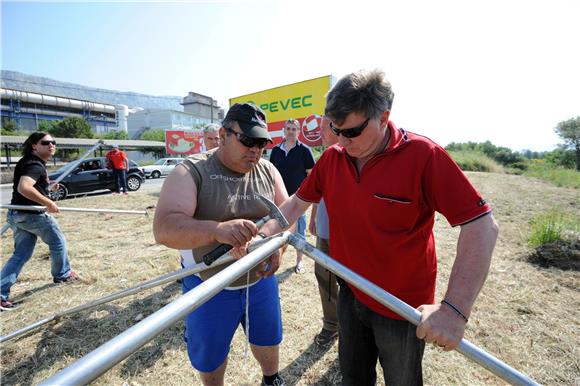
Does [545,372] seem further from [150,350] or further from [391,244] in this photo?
[150,350]

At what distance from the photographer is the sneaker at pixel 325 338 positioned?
3.13 metres

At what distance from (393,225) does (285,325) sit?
8.23 ft

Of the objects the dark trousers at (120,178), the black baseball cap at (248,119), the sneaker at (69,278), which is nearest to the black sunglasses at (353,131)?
the black baseball cap at (248,119)

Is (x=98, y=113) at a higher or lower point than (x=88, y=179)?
higher

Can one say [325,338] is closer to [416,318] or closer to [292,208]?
[292,208]

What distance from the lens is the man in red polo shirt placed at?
1.27 meters

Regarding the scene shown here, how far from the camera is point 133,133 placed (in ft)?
260

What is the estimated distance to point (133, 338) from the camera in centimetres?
82

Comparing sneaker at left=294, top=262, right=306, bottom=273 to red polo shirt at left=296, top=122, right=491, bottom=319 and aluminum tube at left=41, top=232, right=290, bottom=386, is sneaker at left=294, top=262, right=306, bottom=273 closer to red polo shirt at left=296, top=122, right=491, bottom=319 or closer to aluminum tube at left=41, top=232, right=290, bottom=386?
red polo shirt at left=296, top=122, right=491, bottom=319

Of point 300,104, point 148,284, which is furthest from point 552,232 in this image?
point 300,104

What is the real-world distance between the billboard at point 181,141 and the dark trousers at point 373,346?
24740mm

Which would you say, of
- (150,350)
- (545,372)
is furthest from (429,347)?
(150,350)

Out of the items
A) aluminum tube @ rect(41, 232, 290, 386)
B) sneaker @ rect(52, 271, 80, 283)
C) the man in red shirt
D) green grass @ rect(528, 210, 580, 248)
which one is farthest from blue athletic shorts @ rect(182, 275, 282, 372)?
the man in red shirt

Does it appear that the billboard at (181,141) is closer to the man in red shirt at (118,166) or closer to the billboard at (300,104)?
the man in red shirt at (118,166)
